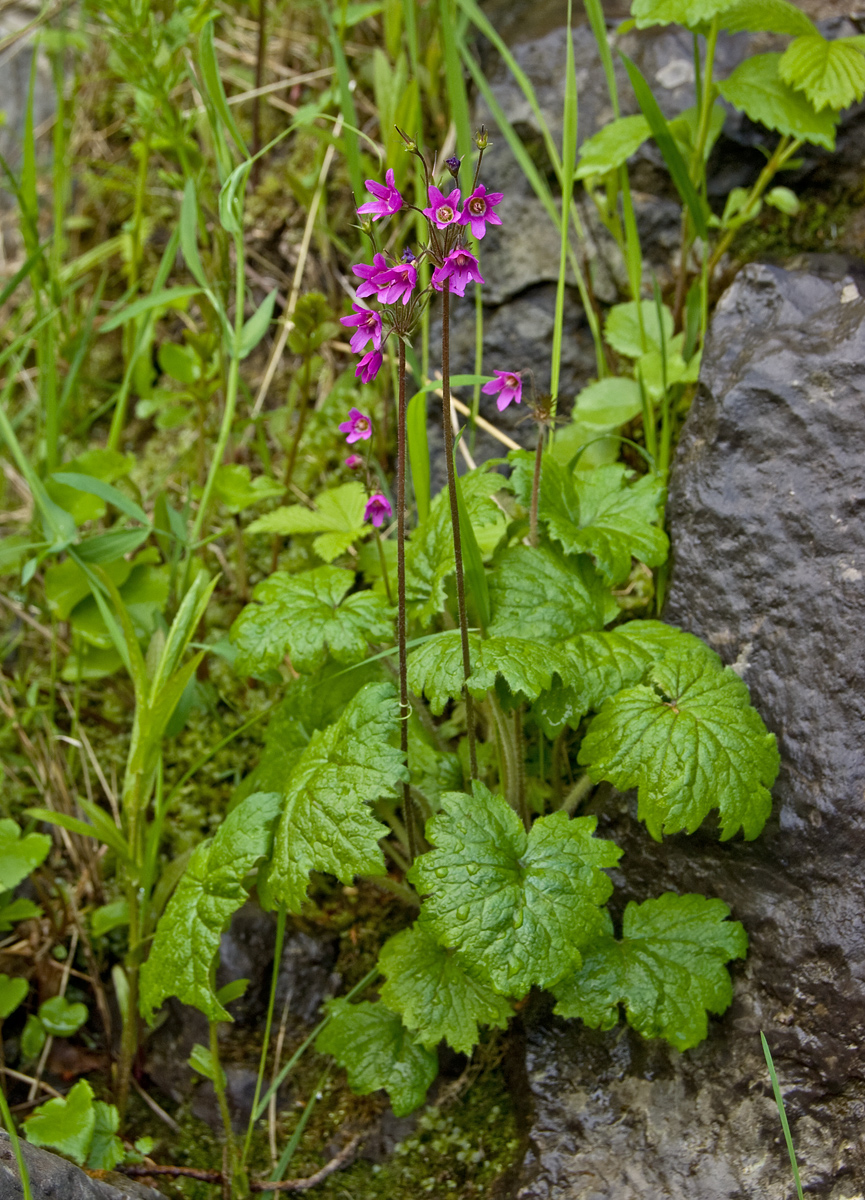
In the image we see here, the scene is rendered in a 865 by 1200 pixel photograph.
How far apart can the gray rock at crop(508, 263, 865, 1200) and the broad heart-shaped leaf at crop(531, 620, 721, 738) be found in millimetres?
233

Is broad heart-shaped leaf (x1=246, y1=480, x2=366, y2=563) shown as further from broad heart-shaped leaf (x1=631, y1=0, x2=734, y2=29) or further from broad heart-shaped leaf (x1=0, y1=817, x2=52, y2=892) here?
broad heart-shaped leaf (x1=631, y1=0, x2=734, y2=29)

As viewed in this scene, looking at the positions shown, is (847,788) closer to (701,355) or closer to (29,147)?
(701,355)

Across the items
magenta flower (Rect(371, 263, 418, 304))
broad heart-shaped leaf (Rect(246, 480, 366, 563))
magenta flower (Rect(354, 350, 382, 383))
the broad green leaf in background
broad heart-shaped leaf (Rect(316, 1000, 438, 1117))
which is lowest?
the broad green leaf in background

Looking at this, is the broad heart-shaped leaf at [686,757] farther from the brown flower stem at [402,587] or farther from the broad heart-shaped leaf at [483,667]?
the brown flower stem at [402,587]

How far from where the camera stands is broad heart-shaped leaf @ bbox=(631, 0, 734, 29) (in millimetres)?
2338

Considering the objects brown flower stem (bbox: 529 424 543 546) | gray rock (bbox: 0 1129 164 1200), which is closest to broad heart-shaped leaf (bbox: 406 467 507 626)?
brown flower stem (bbox: 529 424 543 546)

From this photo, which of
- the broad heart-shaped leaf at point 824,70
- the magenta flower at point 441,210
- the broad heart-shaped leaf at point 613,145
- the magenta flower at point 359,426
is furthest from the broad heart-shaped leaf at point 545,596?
the broad heart-shaped leaf at point 824,70

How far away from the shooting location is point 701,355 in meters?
2.53

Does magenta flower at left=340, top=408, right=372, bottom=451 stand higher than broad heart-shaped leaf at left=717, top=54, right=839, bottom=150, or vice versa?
broad heart-shaped leaf at left=717, top=54, right=839, bottom=150

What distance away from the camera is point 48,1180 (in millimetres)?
1672

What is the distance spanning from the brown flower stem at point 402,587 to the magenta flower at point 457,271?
128 mm

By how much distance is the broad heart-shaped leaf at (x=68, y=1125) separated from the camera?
6.64 ft

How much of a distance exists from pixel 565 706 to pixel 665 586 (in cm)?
60

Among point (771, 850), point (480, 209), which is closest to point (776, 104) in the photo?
point (480, 209)
